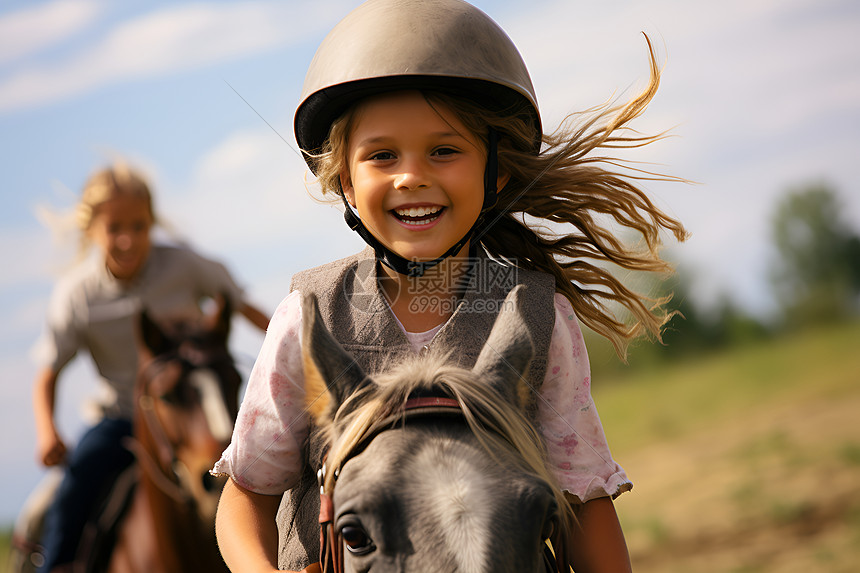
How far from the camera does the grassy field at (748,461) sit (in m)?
12.2

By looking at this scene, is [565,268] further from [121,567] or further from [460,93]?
[121,567]

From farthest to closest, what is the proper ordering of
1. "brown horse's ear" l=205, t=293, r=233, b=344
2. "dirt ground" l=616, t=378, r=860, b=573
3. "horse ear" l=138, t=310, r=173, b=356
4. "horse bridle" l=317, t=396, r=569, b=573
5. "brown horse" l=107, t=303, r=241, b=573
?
"dirt ground" l=616, t=378, r=860, b=573, "brown horse's ear" l=205, t=293, r=233, b=344, "horse ear" l=138, t=310, r=173, b=356, "brown horse" l=107, t=303, r=241, b=573, "horse bridle" l=317, t=396, r=569, b=573

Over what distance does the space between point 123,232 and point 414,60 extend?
4.91 meters

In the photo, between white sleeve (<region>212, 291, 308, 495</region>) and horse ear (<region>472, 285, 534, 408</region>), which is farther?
white sleeve (<region>212, 291, 308, 495</region>)

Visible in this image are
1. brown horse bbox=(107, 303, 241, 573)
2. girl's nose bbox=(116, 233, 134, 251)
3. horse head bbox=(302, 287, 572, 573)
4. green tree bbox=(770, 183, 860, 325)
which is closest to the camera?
horse head bbox=(302, 287, 572, 573)

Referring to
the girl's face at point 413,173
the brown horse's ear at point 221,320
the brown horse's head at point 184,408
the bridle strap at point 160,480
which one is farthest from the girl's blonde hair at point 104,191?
the girl's face at point 413,173

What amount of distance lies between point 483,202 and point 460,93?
36 cm

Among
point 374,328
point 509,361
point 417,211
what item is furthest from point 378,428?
point 417,211

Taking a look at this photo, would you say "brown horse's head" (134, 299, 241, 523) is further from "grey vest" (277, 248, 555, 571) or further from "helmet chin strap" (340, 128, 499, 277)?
Answer: "helmet chin strap" (340, 128, 499, 277)

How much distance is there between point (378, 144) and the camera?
2270mm

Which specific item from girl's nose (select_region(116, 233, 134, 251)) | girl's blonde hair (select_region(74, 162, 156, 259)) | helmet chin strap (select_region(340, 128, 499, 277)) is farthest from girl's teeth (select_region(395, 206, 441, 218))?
girl's blonde hair (select_region(74, 162, 156, 259))

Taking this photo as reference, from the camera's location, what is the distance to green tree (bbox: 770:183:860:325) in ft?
139

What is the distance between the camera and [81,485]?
552cm

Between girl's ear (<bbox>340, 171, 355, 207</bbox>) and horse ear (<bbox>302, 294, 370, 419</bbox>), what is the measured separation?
758mm
